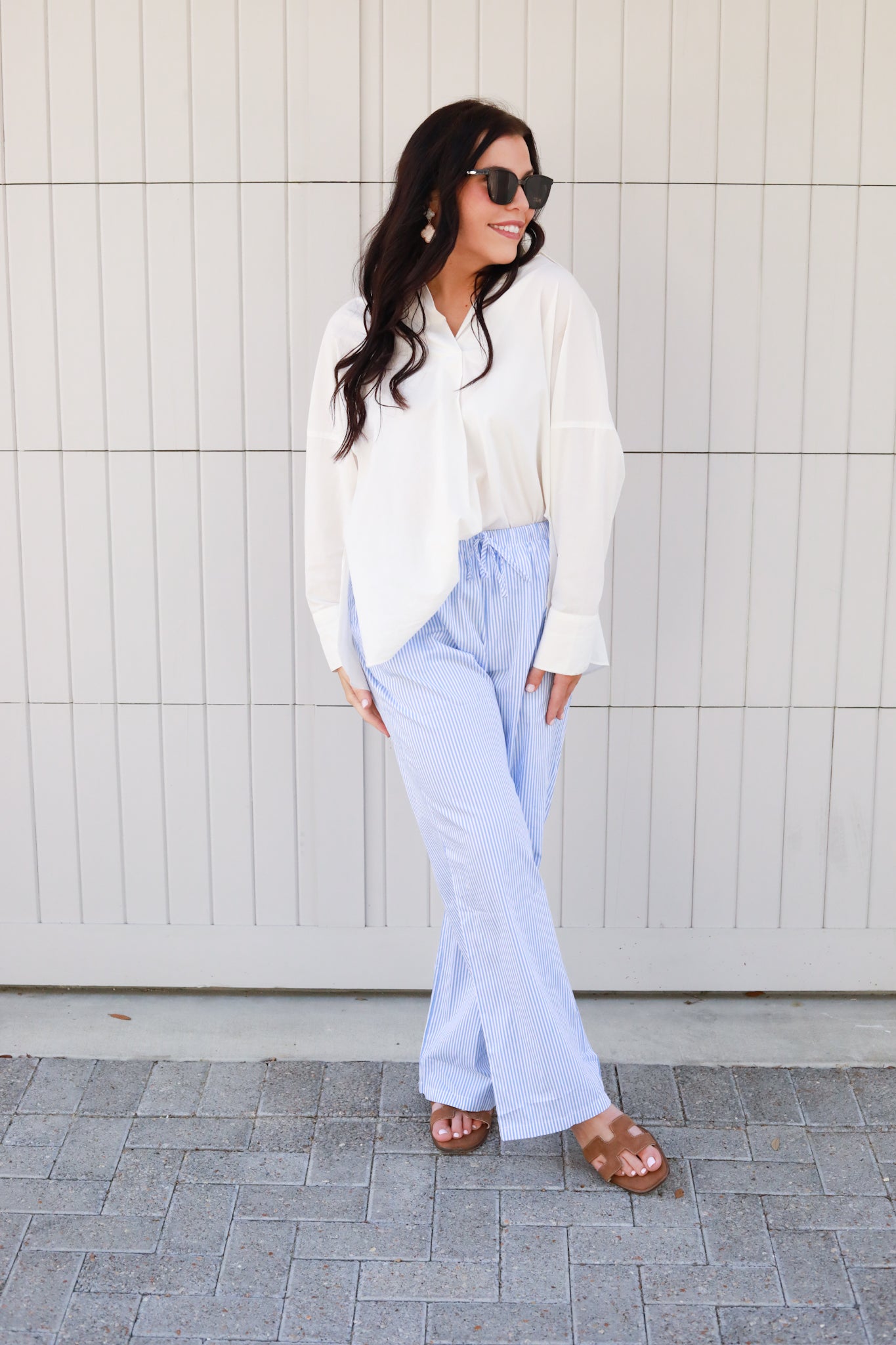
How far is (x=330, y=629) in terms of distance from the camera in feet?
7.47

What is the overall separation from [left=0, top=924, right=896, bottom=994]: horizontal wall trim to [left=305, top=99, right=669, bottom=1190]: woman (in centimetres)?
69

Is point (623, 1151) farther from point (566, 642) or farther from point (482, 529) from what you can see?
point (482, 529)

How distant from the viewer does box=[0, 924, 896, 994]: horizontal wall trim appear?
114 inches

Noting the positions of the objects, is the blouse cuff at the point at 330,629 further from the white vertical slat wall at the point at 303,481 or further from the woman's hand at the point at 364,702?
the white vertical slat wall at the point at 303,481

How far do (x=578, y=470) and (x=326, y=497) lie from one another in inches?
18.6

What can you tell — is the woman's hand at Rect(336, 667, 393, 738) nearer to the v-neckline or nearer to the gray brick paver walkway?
the v-neckline

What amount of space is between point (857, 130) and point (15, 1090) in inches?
107

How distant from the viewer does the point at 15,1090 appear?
8.32 feet

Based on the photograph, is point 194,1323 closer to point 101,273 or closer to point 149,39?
point 101,273

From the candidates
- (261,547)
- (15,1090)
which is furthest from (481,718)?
(15,1090)

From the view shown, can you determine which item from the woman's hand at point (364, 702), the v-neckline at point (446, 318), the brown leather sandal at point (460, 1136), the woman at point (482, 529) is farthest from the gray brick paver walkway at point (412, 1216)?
the v-neckline at point (446, 318)

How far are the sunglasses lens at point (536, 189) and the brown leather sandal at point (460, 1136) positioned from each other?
1683mm

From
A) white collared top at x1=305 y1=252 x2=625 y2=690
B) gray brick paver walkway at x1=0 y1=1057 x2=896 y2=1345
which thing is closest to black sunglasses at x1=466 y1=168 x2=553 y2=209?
white collared top at x1=305 y1=252 x2=625 y2=690

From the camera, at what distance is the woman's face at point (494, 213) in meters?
2.00
